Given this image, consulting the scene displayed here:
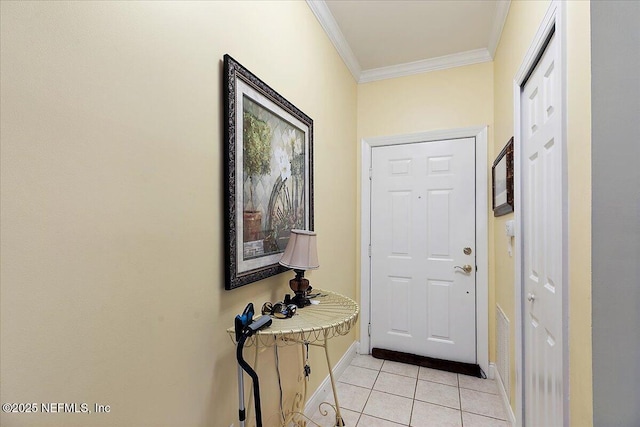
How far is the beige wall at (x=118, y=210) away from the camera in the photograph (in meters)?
0.66

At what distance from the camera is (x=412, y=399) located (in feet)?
7.24

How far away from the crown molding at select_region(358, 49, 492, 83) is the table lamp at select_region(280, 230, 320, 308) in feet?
6.99

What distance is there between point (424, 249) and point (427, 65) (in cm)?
170

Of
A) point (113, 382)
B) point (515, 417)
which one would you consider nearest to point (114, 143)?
point (113, 382)

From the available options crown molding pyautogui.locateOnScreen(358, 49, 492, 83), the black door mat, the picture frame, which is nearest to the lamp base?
the picture frame

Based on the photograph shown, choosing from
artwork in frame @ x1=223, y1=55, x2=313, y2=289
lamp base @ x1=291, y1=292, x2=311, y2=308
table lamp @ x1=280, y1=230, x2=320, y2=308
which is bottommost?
lamp base @ x1=291, y1=292, x2=311, y2=308

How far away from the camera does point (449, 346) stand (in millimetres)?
2725

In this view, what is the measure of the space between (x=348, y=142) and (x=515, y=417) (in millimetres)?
2310

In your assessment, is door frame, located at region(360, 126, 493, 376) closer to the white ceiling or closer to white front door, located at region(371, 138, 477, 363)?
white front door, located at region(371, 138, 477, 363)

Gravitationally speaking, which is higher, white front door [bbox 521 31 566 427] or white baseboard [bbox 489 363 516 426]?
white front door [bbox 521 31 566 427]

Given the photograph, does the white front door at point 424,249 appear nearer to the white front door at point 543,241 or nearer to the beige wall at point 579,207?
the white front door at point 543,241

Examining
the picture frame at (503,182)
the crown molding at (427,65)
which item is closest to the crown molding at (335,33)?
the crown molding at (427,65)

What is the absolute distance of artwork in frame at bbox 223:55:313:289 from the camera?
1254 mm

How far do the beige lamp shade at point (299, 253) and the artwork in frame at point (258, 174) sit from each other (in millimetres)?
93
